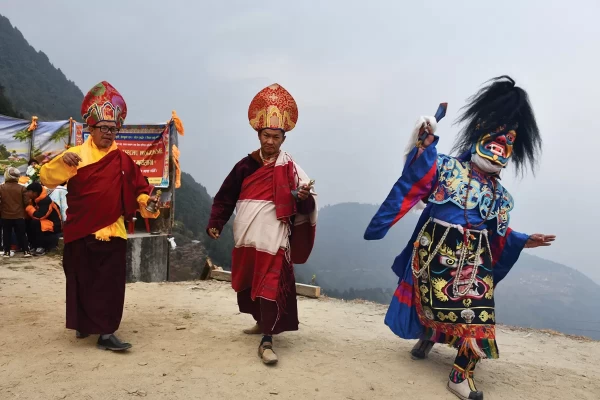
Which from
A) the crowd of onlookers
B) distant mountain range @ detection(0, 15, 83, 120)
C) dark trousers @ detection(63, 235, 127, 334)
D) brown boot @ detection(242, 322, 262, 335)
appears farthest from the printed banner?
distant mountain range @ detection(0, 15, 83, 120)

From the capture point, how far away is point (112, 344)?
3.41 metres

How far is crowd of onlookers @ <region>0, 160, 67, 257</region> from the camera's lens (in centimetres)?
850

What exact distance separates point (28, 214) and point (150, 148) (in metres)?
2.78

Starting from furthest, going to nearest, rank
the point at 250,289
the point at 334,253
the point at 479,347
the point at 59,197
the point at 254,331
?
the point at 334,253, the point at 59,197, the point at 254,331, the point at 250,289, the point at 479,347

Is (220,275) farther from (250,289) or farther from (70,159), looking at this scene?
(70,159)

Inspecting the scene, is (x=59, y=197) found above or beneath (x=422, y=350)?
above

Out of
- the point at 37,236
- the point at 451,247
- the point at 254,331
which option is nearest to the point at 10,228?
the point at 37,236

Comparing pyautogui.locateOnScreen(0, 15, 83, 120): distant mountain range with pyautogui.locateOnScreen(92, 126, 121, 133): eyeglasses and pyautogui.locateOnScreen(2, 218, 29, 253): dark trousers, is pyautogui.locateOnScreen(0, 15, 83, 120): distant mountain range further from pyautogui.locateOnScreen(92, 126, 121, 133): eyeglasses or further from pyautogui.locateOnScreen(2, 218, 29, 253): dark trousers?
pyautogui.locateOnScreen(92, 126, 121, 133): eyeglasses

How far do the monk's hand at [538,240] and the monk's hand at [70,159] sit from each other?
11.8 feet

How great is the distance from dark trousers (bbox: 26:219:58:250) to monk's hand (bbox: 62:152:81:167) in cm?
679

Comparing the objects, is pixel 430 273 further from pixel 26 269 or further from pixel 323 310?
pixel 26 269

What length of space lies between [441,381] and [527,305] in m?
→ 51.0

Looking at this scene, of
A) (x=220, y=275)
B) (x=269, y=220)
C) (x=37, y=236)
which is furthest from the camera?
(x=37, y=236)

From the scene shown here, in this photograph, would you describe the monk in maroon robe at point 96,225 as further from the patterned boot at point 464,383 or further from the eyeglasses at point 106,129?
the patterned boot at point 464,383
